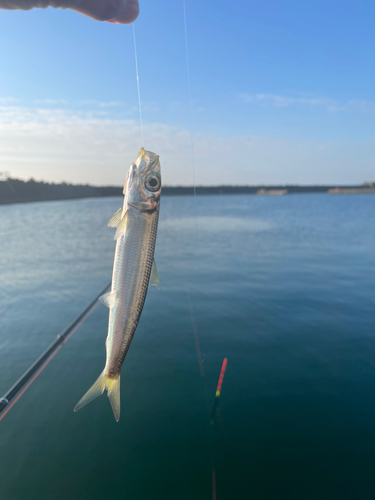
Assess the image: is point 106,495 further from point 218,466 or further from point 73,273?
point 73,273

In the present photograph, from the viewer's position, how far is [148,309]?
15.3 metres

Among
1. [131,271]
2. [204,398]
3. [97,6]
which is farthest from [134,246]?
[204,398]

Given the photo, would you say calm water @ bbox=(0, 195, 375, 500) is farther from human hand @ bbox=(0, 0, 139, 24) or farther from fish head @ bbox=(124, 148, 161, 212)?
human hand @ bbox=(0, 0, 139, 24)

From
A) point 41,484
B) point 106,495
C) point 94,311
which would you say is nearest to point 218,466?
point 106,495

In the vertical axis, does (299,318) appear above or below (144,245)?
below

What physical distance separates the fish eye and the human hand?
7.65ft

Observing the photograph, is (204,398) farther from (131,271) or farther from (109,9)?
(109,9)

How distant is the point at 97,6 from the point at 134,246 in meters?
2.97

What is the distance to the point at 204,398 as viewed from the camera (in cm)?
918

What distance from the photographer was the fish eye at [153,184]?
3.24 m

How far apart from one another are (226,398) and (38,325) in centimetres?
941

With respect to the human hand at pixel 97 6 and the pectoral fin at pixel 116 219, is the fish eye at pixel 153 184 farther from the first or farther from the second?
the human hand at pixel 97 6

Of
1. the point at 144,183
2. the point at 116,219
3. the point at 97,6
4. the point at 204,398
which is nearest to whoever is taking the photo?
the point at 144,183

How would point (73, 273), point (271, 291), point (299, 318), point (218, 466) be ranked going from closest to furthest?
point (218, 466)
point (299, 318)
point (271, 291)
point (73, 273)
